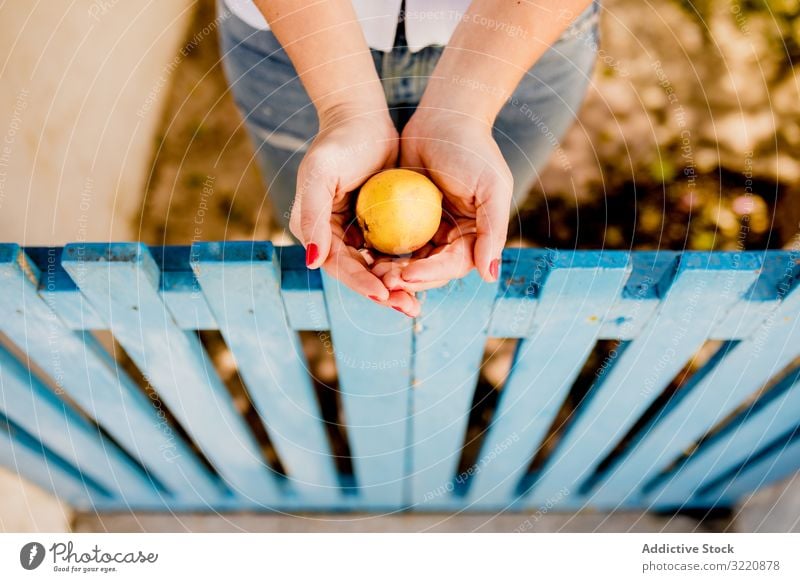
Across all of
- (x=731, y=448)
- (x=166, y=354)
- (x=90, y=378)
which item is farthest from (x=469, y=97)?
(x=731, y=448)

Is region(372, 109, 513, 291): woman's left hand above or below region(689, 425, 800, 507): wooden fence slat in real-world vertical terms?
above

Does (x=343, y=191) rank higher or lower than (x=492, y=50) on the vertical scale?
lower

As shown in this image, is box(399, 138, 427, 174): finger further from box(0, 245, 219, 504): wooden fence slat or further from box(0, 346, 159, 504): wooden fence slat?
box(0, 346, 159, 504): wooden fence slat

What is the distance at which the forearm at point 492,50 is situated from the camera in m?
1.00

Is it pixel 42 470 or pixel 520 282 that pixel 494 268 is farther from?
pixel 42 470

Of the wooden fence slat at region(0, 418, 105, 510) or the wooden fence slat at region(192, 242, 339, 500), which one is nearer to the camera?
the wooden fence slat at region(192, 242, 339, 500)

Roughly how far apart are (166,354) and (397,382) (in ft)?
1.42

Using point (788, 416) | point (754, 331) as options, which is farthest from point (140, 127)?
point (788, 416)

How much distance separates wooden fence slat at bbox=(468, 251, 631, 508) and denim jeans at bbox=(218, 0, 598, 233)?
1.60 feet

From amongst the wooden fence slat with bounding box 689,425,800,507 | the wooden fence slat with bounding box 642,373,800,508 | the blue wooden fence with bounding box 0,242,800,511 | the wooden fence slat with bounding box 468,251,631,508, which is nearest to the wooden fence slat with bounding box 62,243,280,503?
the blue wooden fence with bounding box 0,242,800,511

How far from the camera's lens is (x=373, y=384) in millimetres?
1121

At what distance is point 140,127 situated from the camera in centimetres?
198

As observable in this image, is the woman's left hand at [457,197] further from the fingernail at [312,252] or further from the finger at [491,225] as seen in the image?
the fingernail at [312,252]

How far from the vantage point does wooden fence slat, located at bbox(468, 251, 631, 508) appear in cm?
85
